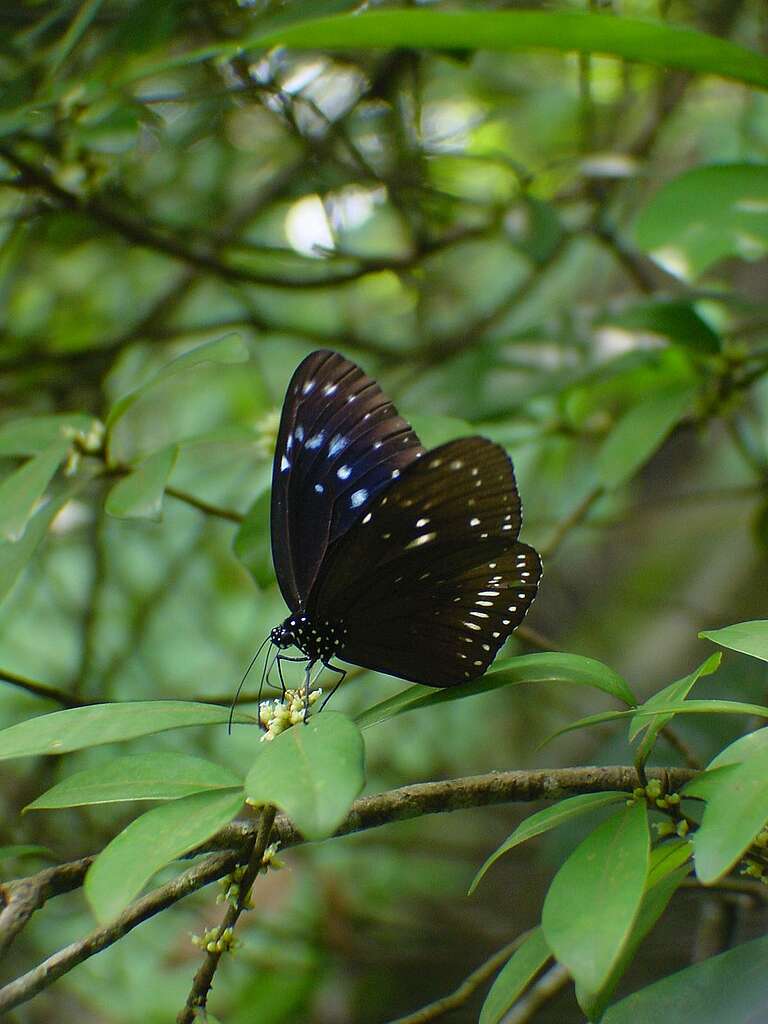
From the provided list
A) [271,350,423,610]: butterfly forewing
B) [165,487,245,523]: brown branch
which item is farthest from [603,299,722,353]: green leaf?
[165,487,245,523]: brown branch

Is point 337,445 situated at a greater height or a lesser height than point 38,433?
lesser

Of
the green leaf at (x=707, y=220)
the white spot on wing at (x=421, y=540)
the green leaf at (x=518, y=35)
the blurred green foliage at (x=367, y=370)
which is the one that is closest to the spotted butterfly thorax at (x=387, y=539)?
the white spot on wing at (x=421, y=540)

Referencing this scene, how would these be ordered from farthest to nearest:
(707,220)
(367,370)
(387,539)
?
(367,370) → (707,220) → (387,539)

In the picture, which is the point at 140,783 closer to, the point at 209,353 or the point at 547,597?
the point at 209,353

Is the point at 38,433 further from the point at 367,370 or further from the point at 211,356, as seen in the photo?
the point at 367,370

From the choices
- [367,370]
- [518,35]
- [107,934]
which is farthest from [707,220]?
[367,370]

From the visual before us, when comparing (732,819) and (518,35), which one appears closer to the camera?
(732,819)

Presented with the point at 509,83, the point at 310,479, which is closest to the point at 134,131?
the point at 310,479

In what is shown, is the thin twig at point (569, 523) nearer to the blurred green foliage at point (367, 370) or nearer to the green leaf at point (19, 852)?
the blurred green foliage at point (367, 370)
